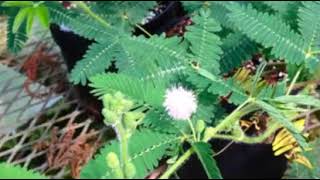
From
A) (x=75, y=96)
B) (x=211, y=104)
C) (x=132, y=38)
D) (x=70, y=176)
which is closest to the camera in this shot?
(x=211, y=104)

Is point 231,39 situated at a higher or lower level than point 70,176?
higher

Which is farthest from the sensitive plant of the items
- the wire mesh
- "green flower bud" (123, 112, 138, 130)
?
the wire mesh

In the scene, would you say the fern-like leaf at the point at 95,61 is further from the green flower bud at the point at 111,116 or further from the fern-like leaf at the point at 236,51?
the green flower bud at the point at 111,116

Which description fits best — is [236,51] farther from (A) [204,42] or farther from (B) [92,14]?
(B) [92,14]

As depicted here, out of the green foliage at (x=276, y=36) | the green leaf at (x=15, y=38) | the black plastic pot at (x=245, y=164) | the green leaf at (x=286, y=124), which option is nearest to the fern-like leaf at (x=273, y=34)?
the green foliage at (x=276, y=36)

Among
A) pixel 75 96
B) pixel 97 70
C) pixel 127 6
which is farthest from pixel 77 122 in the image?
pixel 97 70

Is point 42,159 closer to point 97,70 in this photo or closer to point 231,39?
point 97,70
